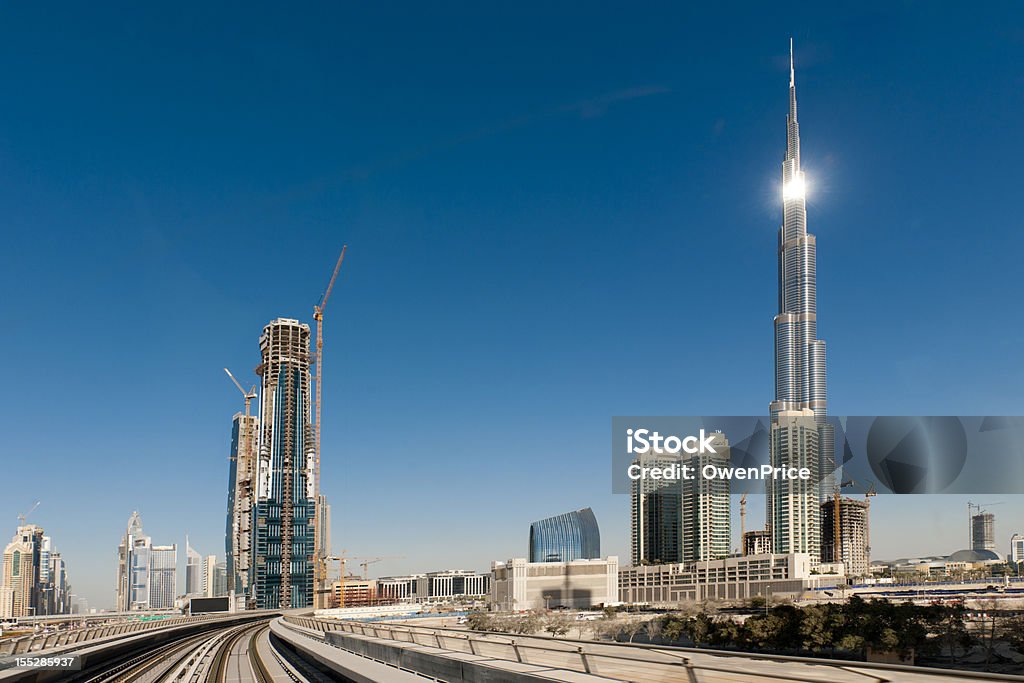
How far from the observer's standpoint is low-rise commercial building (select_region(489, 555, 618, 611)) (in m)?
179

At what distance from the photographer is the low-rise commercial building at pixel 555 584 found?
179 m

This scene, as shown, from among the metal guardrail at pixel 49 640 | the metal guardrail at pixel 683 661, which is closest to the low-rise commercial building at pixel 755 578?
the metal guardrail at pixel 49 640

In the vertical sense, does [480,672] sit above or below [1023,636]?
above

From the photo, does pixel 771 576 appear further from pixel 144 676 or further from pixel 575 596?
pixel 144 676

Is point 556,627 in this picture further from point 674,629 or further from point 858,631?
point 858,631

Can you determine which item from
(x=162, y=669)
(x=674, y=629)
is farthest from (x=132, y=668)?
(x=674, y=629)

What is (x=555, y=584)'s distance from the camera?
184500mm

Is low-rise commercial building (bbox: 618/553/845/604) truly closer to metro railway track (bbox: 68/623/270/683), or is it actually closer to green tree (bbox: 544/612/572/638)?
green tree (bbox: 544/612/572/638)

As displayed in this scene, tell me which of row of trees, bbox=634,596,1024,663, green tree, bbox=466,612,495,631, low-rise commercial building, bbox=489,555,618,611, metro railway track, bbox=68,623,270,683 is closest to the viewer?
metro railway track, bbox=68,623,270,683

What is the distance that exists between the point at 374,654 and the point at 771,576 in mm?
182833

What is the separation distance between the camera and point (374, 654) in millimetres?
18375

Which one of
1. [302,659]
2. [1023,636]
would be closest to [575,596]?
[1023,636]

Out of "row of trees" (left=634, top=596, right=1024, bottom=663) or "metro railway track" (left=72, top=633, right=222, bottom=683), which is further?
"row of trees" (left=634, top=596, right=1024, bottom=663)

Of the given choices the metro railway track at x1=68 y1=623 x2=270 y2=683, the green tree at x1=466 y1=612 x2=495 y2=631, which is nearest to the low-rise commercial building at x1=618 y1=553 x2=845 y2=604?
the green tree at x1=466 y1=612 x2=495 y2=631
